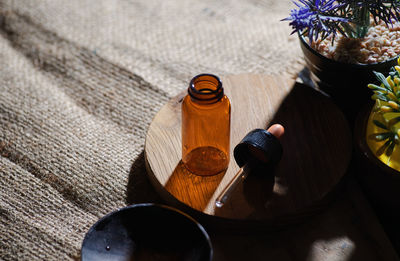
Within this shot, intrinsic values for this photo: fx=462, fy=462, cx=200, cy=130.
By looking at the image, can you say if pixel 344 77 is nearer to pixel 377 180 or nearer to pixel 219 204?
pixel 377 180

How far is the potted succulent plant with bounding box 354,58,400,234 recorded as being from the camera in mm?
756

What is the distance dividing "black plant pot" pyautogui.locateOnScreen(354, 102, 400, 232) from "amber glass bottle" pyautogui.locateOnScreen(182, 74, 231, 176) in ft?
0.82

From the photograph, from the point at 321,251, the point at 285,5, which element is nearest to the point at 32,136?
the point at 321,251

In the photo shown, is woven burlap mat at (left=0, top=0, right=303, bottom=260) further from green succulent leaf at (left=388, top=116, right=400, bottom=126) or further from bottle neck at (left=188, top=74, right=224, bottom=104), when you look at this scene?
green succulent leaf at (left=388, top=116, right=400, bottom=126)

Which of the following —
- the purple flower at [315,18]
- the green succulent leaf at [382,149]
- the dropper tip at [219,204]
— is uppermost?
the purple flower at [315,18]

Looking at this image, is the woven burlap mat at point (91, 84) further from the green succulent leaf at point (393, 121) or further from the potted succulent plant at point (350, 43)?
the green succulent leaf at point (393, 121)

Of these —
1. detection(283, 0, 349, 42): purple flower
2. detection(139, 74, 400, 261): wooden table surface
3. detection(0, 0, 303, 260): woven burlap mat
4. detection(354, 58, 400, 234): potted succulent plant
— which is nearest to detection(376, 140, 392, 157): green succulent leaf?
detection(354, 58, 400, 234): potted succulent plant

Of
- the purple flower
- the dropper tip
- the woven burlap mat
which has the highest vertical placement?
the purple flower

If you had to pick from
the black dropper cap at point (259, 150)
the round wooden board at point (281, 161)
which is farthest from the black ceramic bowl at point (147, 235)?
the black dropper cap at point (259, 150)

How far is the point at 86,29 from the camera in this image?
1.30 meters

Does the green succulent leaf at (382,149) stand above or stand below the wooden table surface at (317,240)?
above

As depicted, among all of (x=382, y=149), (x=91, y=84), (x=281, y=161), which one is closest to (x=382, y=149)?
(x=382, y=149)

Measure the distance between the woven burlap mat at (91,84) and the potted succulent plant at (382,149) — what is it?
14.1 inches

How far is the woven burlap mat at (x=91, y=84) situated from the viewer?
89 centimetres
